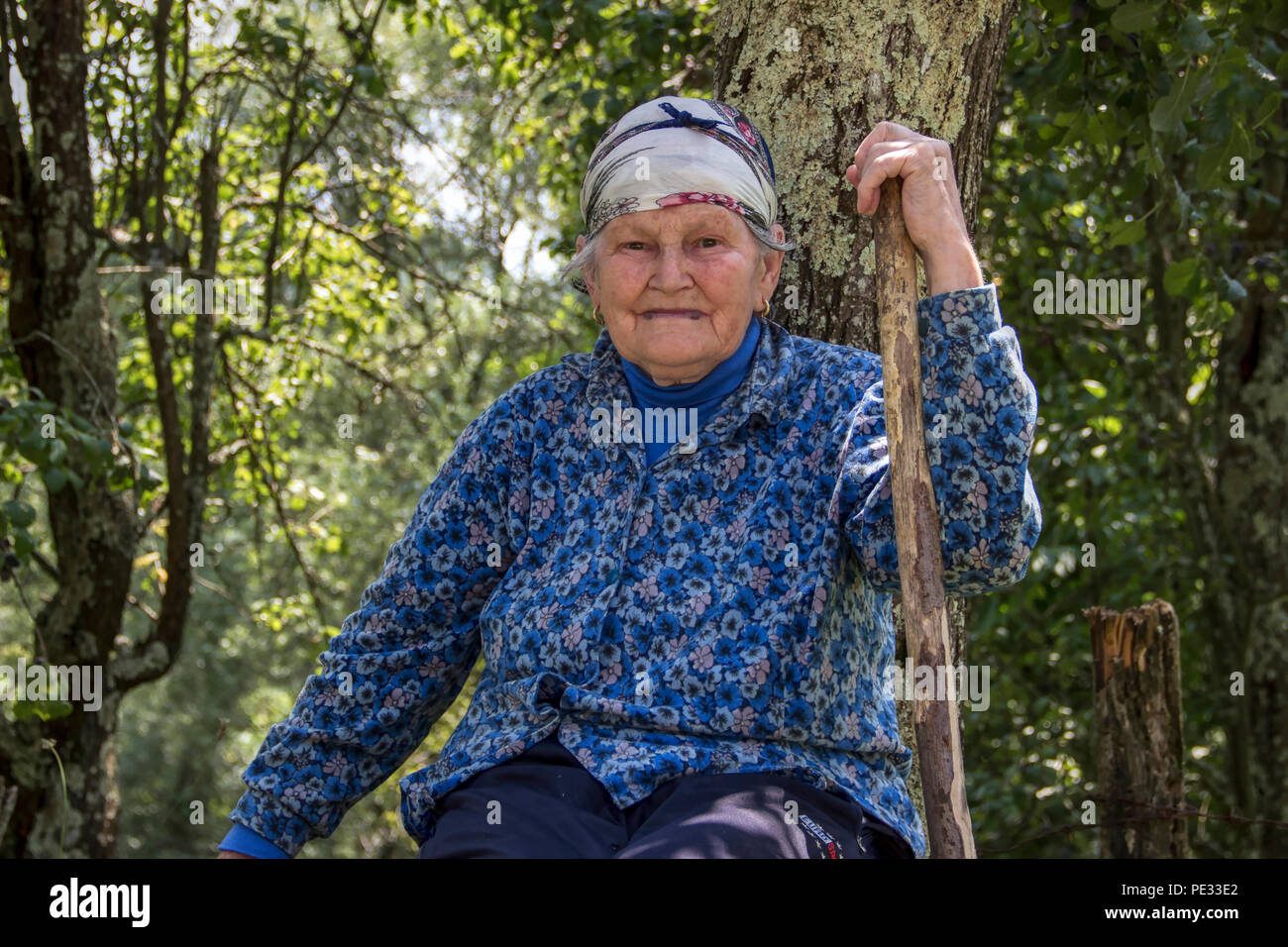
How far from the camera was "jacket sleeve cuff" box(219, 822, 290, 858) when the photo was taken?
2418mm

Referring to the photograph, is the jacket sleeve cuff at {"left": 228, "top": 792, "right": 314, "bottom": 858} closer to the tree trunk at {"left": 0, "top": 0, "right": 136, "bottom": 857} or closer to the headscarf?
the headscarf

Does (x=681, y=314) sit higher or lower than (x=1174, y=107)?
lower

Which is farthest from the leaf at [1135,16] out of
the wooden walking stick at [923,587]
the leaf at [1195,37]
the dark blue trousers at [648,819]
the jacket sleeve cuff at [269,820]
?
the jacket sleeve cuff at [269,820]

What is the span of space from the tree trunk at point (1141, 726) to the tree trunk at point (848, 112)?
120 cm

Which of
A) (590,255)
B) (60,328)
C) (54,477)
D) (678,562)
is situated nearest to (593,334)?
(60,328)

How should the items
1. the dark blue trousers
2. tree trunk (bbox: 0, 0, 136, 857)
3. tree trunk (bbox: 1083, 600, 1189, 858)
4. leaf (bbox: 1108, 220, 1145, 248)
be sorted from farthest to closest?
1. tree trunk (bbox: 0, 0, 136, 857)
2. tree trunk (bbox: 1083, 600, 1189, 858)
3. leaf (bbox: 1108, 220, 1145, 248)
4. the dark blue trousers

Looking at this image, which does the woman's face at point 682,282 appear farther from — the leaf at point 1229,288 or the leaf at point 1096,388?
the leaf at point 1096,388

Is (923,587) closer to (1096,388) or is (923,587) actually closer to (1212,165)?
(1212,165)

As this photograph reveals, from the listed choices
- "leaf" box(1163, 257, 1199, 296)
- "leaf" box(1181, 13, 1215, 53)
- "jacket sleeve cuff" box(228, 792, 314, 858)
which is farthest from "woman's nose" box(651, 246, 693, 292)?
"leaf" box(1163, 257, 1199, 296)

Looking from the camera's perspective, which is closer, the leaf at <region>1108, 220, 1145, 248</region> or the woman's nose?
the woman's nose

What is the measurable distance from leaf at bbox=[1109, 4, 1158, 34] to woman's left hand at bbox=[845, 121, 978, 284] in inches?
50.7

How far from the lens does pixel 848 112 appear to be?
2.92 m

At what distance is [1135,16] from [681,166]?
1351 millimetres
